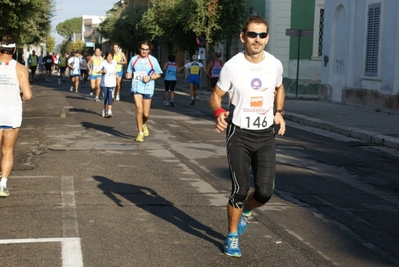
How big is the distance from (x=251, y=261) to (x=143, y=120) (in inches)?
358

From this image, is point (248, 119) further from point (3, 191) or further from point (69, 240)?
point (3, 191)

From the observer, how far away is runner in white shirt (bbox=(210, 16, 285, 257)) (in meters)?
6.17

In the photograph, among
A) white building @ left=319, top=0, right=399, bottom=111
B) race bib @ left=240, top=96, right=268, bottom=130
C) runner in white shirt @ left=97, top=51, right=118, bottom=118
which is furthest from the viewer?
white building @ left=319, top=0, right=399, bottom=111

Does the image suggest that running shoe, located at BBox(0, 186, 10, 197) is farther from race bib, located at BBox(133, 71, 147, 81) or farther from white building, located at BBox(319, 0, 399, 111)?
white building, located at BBox(319, 0, 399, 111)

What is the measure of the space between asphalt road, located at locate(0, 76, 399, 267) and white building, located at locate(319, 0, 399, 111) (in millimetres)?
9298

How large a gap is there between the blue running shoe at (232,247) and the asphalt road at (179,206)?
0.17 feet

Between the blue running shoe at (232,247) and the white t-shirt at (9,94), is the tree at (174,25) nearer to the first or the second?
the white t-shirt at (9,94)

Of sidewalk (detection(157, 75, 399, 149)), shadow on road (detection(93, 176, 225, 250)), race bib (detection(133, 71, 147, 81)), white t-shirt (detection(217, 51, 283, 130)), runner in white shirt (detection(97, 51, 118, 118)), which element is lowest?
sidewalk (detection(157, 75, 399, 149))

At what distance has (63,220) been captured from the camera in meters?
7.41

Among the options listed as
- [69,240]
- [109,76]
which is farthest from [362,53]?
[69,240]

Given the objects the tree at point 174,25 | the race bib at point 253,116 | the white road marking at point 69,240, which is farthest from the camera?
the tree at point 174,25

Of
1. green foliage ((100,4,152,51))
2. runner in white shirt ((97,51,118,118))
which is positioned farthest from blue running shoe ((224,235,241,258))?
green foliage ((100,4,152,51))

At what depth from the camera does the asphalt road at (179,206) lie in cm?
629

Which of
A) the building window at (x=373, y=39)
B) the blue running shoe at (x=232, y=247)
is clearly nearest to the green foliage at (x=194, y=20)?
the building window at (x=373, y=39)
